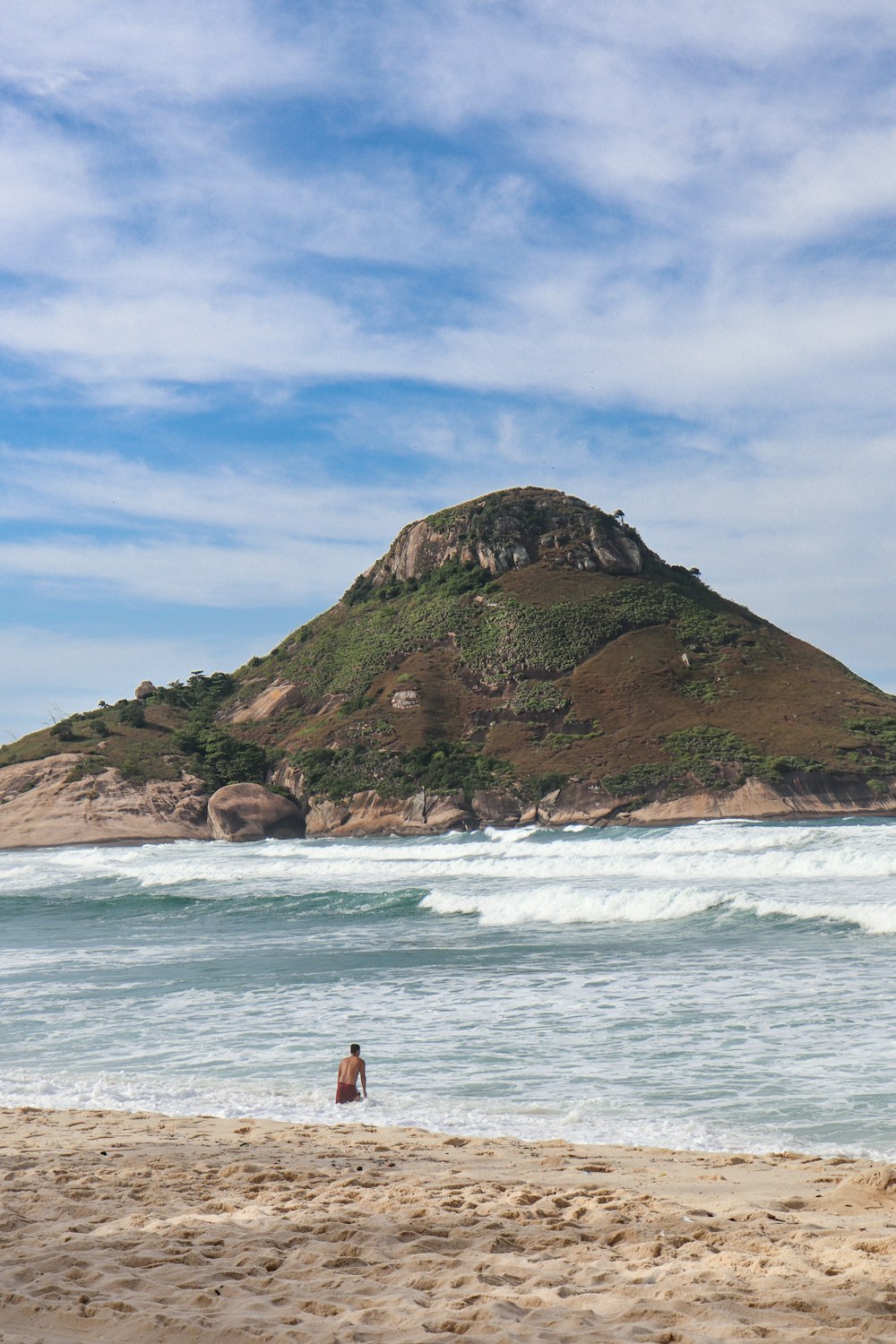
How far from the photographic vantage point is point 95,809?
72062 mm

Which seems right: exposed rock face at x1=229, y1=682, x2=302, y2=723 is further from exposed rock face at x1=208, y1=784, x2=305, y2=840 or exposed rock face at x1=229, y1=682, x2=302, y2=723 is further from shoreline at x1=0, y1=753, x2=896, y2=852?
exposed rock face at x1=208, y1=784, x2=305, y2=840

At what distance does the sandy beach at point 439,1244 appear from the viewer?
194 inches

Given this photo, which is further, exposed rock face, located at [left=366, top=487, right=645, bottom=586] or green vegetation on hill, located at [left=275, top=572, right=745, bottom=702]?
exposed rock face, located at [left=366, top=487, right=645, bottom=586]

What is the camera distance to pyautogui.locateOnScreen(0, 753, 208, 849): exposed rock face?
229 feet

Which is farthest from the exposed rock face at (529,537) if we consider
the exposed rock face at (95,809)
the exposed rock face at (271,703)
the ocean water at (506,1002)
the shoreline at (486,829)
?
the ocean water at (506,1002)

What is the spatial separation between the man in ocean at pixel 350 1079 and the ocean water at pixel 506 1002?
0.91ft

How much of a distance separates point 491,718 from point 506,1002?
2466 inches

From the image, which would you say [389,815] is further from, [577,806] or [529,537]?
[529,537]

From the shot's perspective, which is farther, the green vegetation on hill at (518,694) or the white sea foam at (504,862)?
the green vegetation on hill at (518,694)

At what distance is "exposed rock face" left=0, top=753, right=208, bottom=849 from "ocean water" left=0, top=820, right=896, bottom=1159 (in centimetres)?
3722

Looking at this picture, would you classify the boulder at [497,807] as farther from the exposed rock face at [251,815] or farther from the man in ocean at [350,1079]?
the man in ocean at [350,1079]

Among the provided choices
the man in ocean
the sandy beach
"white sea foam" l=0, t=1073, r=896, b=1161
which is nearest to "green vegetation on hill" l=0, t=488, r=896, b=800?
"white sea foam" l=0, t=1073, r=896, b=1161

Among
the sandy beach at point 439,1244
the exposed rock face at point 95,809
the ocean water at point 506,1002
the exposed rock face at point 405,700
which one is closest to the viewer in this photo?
the sandy beach at point 439,1244

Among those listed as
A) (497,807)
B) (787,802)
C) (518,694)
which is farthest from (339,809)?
(787,802)
